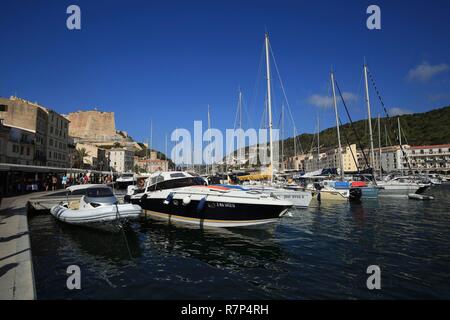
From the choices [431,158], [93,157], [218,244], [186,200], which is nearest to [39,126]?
[93,157]

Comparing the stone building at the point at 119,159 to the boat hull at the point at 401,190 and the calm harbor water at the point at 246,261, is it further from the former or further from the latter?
the calm harbor water at the point at 246,261

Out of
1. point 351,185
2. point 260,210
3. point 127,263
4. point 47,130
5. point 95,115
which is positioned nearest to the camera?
point 127,263

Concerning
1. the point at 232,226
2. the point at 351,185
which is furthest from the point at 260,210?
the point at 351,185

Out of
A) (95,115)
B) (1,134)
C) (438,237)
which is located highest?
(95,115)

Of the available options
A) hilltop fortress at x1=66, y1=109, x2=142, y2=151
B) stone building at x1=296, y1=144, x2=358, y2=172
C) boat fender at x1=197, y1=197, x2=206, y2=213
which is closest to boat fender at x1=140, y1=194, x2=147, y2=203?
boat fender at x1=197, y1=197, x2=206, y2=213

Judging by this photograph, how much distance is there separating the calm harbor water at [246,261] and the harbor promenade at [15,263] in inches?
37.3

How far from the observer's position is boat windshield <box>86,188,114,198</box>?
15016mm

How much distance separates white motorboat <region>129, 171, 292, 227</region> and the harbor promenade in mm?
6610

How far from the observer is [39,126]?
50.4 metres

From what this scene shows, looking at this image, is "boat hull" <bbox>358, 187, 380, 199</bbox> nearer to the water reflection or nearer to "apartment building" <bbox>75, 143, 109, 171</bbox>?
the water reflection

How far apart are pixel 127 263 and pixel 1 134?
40.2 meters
